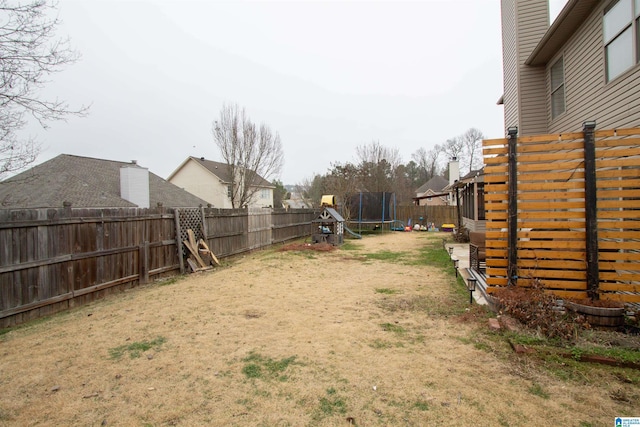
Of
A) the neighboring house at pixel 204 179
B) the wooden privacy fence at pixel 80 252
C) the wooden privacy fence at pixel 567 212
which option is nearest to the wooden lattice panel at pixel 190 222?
the wooden privacy fence at pixel 80 252

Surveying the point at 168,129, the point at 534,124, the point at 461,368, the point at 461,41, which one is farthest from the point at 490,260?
the point at 168,129

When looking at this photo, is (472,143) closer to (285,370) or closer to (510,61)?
(510,61)

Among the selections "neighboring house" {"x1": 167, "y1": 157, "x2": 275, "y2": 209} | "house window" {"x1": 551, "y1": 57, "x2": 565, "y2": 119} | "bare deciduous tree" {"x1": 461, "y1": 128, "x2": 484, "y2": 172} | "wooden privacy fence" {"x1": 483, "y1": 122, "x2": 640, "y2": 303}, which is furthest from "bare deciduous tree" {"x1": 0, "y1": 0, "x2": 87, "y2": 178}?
"bare deciduous tree" {"x1": 461, "y1": 128, "x2": 484, "y2": 172}

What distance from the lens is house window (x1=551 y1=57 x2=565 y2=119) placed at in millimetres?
7552

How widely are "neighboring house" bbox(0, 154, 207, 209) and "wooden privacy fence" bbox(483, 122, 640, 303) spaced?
472 inches

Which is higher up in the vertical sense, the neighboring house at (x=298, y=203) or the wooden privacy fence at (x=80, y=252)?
the neighboring house at (x=298, y=203)

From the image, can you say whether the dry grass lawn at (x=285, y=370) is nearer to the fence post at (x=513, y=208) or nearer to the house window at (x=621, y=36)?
the fence post at (x=513, y=208)

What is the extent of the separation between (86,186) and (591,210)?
2021cm

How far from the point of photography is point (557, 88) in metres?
7.68

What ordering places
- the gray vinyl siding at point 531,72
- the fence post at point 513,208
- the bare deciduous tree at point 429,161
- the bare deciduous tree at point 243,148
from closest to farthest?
1. the fence post at point 513,208
2. the gray vinyl siding at point 531,72
3. the bare deciduous tree at point 243,148
4. the bare deciduous tree at point 429,161

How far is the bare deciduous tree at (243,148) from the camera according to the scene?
63.8 ft

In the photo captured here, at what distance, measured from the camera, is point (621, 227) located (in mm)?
3939

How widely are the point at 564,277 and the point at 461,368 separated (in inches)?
89.8

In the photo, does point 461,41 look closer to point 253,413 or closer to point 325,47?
point 325,47
